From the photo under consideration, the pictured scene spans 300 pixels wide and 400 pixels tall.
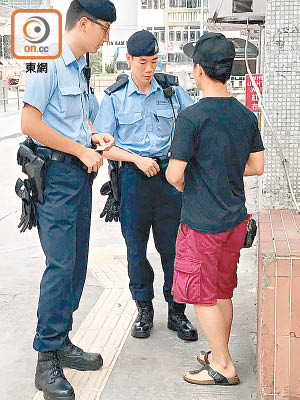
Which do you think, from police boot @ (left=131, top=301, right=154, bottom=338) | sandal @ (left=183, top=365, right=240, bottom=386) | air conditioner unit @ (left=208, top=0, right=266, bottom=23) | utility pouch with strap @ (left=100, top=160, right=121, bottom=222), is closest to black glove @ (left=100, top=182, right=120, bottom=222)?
utility pouch with strap @ (left=100, top=160, right=121, bottom=222)

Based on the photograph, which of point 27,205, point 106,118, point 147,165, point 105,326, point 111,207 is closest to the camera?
point 27,205

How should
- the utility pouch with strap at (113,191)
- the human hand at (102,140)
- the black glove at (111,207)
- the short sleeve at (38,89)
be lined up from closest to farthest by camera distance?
the short sleeve at (38,89), the human hand at (102,140), the utility pouch with strap at (113,191), the black glove at (111,207)

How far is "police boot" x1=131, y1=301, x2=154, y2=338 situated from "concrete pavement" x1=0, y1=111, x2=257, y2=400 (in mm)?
44

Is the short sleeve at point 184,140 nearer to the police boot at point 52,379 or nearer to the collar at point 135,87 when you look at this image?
the collar at point 135,87

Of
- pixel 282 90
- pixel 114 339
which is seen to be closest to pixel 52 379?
pixel 114 339

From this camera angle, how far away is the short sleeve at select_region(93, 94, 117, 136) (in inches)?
154

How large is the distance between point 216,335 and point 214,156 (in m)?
0.90

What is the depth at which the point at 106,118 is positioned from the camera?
3.94 m

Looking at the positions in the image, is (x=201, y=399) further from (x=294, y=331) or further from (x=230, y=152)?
(x=230, y=152)

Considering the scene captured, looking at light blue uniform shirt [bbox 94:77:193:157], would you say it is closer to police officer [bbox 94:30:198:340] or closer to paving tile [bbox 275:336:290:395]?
police officer [bbox 94:30:198:340]

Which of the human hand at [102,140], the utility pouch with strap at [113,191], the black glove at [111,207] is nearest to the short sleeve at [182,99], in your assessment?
the utility pouch with strap at [113,191]

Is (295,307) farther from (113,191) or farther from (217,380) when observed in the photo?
(113,191)

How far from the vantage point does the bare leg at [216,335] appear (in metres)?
3.33

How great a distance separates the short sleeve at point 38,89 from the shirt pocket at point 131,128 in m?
0.85
